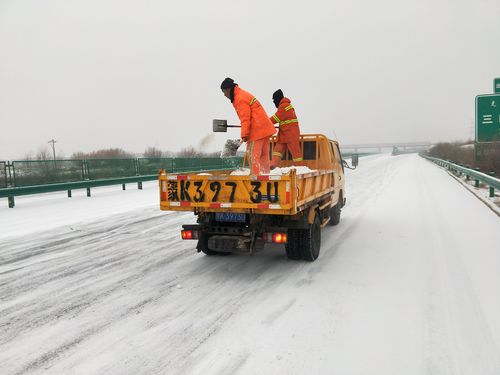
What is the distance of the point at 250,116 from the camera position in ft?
19.4

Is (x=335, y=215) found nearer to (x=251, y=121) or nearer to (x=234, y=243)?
(x=251, y=121)

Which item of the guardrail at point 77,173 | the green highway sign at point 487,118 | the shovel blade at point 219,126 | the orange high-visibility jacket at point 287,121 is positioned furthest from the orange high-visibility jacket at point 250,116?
the green highway sign at point 487,118

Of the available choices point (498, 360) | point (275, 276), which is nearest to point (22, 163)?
point (275, 276)

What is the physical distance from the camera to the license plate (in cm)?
522

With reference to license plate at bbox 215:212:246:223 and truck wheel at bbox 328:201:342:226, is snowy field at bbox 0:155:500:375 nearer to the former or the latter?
truck wheel at bbox 328:201:342:226

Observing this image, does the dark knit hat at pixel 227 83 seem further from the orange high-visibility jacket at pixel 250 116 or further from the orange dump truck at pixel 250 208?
the orange dump truck at pixel 250 208

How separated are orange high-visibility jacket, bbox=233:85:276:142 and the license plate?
132 cm

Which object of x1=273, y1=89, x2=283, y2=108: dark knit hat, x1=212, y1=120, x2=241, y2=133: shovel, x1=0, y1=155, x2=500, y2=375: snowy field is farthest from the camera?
x1=273, y1=89, x2=283, y2=108: dark knit hat

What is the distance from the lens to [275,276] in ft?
16.6

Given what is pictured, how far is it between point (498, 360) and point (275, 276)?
8.71 ft

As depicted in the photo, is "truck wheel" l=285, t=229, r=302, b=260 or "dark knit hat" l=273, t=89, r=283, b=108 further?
"dark knit hat" l=273, t=89, r=283, b=108

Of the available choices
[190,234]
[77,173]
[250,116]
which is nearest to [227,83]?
[250,116]

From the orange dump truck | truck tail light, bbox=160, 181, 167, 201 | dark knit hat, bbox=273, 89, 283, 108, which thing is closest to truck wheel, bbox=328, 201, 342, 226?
the orange dump truck

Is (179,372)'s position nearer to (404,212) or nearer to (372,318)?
(372,318)
